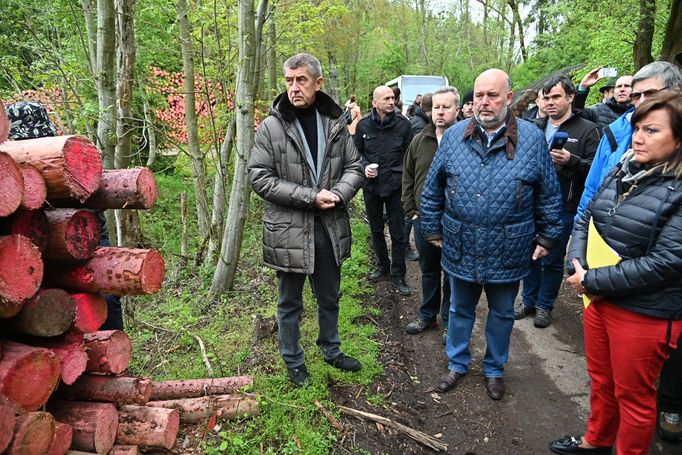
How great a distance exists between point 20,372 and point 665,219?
122 inches

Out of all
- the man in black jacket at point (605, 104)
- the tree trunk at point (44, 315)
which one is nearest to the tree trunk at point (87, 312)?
the tree trunk at point (44, 315)

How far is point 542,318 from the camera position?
4699 millimetres

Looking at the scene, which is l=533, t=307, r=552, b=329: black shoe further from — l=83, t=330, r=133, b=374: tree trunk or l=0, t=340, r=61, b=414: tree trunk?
l=0, t=340, r=61, b=414: tree trunk

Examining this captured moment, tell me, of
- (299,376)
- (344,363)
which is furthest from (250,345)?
(344,363)

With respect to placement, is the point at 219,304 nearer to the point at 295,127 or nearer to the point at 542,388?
the point at 295,127

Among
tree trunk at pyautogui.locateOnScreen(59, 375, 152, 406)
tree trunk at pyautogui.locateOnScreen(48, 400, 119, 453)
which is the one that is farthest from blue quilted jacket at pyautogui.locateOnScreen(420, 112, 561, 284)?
tree trunk at pyautogui.locateOnScreen(48, 400, 119, 453)

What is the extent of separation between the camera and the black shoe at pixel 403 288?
5602 millimetres

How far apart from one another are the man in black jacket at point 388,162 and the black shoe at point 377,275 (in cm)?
16

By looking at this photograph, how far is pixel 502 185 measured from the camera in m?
3.18

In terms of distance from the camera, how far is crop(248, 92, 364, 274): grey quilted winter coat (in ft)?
10.3

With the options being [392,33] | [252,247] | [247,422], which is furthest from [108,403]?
[392,33]

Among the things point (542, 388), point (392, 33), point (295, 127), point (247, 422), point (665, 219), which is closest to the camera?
point (665, 219)

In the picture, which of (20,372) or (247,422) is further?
(247,422)

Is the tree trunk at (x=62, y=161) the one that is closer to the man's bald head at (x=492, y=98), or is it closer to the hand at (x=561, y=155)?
the man's bald head at (x=492, y=98)
